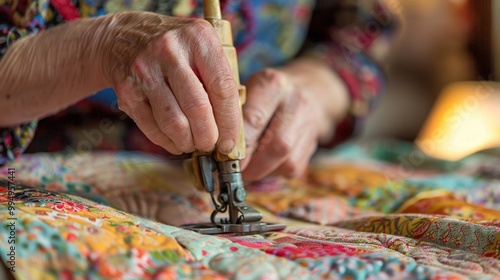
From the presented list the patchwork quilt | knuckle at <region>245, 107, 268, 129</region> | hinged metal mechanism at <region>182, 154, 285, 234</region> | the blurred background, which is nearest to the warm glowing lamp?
the blurred background

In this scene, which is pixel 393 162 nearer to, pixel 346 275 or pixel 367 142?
pixel 367 142

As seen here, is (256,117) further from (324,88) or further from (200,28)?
(324,88)

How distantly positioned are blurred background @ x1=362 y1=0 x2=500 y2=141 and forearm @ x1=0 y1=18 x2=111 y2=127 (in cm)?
136

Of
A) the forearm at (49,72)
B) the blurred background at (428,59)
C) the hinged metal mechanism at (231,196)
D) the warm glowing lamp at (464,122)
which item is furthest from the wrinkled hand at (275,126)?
the blurred background at (428,59)

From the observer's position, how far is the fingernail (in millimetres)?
735

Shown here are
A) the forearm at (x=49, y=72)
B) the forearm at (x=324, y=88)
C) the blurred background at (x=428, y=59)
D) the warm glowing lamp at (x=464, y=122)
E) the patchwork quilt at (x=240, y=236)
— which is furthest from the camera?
the blurred background at (x=428, y=59)

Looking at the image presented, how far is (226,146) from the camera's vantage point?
0.74m

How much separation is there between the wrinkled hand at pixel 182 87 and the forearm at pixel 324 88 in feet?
1.89

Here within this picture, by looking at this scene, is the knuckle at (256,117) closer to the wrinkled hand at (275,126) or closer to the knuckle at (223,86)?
the wrinkled hand at (275,126)

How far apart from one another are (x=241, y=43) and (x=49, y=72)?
1.62ft

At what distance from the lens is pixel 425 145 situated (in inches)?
70.0

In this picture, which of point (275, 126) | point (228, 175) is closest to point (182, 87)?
point (228, 175)

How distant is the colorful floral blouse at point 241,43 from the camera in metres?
0.95

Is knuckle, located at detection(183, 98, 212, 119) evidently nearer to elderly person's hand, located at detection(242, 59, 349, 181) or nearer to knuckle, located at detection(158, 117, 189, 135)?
knuckle, located at detection(158, 117, 189, 135)
